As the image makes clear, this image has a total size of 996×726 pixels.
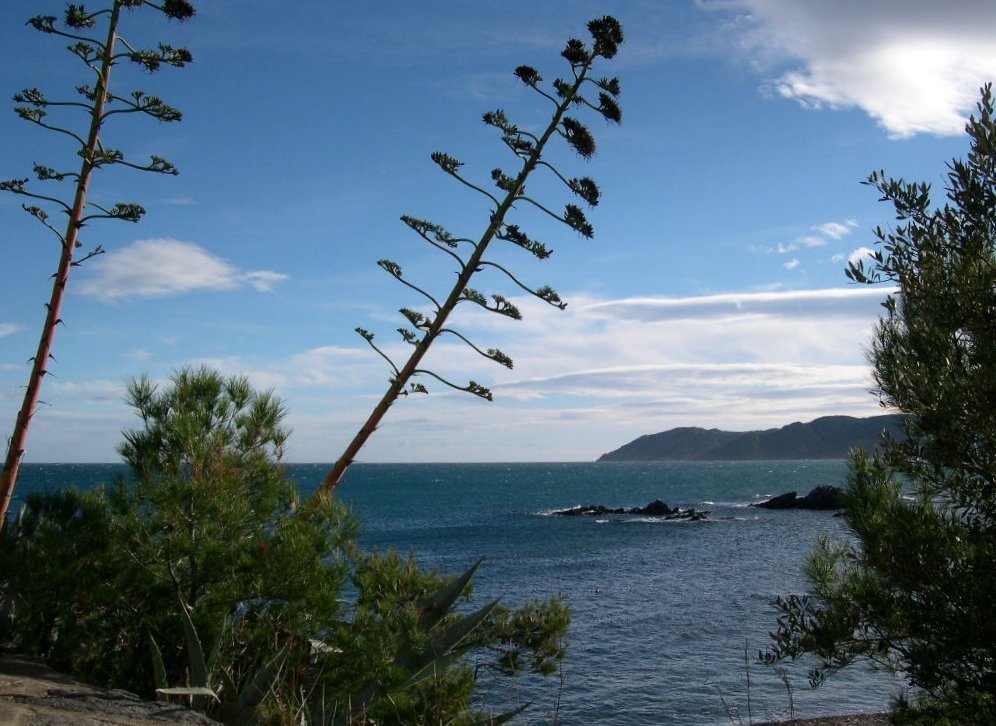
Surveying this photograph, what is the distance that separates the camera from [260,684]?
17.4ft

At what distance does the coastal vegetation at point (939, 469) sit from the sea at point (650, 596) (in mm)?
765

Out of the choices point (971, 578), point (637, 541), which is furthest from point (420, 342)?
point (637, 541)

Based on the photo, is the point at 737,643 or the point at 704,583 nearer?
the point at 737,643

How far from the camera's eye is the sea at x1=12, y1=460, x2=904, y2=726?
16.7 meters

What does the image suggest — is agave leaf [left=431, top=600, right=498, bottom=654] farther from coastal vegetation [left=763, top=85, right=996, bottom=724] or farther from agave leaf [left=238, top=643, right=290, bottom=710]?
coastal vegetation [left=763, top=85, right=996, bottom=724]

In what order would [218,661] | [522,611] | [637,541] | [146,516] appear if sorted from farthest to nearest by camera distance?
1. [637,541]
2. [522,611]
3. [146,516]
4. [218,661]

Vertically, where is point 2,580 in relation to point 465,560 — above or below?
above

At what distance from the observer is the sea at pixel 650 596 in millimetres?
16703

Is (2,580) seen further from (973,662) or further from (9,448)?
(973,662)

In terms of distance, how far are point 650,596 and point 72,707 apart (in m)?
27.8

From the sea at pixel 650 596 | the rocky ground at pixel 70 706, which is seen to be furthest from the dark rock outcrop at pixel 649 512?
the rocky ground at pixel 70 706

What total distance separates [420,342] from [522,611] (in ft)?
11.5

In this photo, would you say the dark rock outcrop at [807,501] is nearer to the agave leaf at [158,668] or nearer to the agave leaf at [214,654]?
the agave leaf at [214,654]

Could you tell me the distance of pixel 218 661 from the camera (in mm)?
5613
